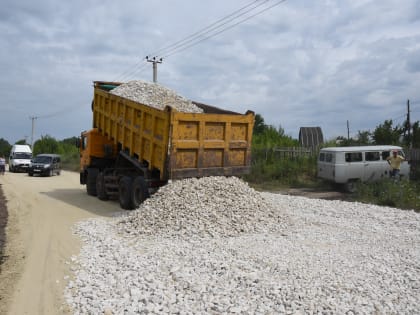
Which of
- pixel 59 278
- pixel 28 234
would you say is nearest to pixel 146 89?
pixel 28 234

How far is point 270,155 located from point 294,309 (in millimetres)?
19272

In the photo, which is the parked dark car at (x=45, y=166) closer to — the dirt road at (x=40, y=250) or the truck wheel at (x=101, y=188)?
the dirt road at (x=40, y=250)

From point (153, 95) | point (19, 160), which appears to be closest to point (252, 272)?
point (153, 95)

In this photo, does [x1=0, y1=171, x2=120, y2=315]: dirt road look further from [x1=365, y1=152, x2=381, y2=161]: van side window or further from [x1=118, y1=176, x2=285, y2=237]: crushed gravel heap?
[x1=365, y1=152, x2=381, y2=161]: van side window

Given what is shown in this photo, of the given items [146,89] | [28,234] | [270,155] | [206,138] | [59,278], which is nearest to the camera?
[59,278]

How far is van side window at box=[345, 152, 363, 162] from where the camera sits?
16297 millimetres

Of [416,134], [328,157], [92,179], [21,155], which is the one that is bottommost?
[92,179]

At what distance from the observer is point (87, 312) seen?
4434 mm

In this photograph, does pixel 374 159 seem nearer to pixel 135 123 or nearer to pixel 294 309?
pixel 135 123

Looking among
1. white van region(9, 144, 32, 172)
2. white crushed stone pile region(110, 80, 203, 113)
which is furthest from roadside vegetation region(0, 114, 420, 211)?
white van region(9, 144, 32, 172)

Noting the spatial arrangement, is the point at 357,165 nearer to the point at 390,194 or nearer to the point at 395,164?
the point at 395,164

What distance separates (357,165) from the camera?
16.2m

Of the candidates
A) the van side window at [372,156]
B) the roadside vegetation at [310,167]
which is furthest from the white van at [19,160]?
the van side window at [372,156]

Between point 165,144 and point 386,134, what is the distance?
18.3m
